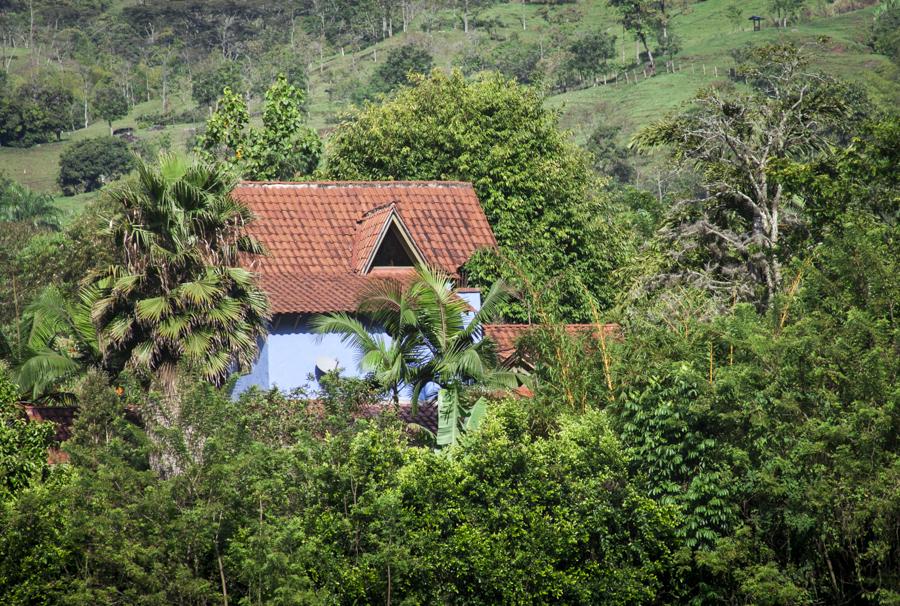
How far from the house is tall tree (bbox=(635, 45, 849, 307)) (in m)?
4.80

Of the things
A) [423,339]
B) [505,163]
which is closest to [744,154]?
[505,163]

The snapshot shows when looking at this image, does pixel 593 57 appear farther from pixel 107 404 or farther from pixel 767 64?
pixel 107 404

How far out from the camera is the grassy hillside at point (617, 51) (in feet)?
359

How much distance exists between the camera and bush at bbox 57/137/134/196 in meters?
106

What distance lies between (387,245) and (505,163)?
8955mm

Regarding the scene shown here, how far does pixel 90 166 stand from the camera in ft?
348

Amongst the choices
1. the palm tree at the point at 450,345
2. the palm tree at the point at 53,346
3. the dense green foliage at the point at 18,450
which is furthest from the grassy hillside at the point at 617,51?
the dense green foliage at the point at 18,450

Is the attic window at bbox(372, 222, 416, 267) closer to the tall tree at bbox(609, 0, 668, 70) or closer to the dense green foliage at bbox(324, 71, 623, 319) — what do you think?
the dense green foliage at bbox(324, 71, 623, 319)

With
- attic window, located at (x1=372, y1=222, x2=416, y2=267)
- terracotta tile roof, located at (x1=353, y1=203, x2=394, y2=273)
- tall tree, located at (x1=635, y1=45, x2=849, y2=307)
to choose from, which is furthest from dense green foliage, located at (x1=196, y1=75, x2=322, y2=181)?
tall tree, located at (x1=635, y1=45, x2=849, y2=307)

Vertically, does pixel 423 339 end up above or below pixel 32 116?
above

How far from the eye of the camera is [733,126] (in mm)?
29969

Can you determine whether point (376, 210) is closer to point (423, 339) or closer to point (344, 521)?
point (423, 339)

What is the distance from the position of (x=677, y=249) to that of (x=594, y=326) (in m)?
8.70

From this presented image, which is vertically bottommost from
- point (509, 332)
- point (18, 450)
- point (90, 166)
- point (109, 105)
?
point (109, 105)
